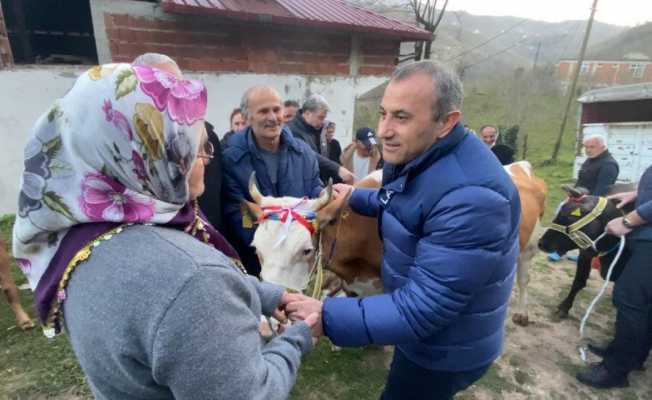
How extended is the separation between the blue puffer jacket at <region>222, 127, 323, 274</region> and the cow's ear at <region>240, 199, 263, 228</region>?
0.15 metres

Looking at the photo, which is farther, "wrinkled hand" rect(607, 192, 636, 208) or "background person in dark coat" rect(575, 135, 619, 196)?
"background person in dark coat" rect(575, 135, 619, 196)

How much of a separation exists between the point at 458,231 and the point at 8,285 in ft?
13.7

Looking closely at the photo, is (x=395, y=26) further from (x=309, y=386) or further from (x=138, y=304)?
(x=138, y=304)

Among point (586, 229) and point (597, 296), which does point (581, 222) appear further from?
point (597, 296)

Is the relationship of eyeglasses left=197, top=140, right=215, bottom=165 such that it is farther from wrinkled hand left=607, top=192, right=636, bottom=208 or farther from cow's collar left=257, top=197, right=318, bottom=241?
wrinkled hand left=607, top=192, right=636, bottom=208

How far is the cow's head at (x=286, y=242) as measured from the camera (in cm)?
242

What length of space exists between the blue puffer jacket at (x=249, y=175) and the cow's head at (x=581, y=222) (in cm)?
254

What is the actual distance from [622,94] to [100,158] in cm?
1288

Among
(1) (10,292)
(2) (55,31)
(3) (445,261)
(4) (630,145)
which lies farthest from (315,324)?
(4) (630,145)

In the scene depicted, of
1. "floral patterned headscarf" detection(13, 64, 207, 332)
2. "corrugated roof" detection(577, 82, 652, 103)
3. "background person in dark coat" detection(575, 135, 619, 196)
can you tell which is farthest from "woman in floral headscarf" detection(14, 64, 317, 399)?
"corrugated roof" detection(577, 82, 652, 103)

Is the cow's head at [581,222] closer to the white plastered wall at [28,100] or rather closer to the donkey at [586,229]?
the donkey at [586,229]

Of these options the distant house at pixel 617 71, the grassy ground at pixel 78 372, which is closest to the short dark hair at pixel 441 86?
→ the grassy ground at pixel 78 372

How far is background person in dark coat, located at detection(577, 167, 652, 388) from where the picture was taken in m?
2.92

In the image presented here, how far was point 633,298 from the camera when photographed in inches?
118
